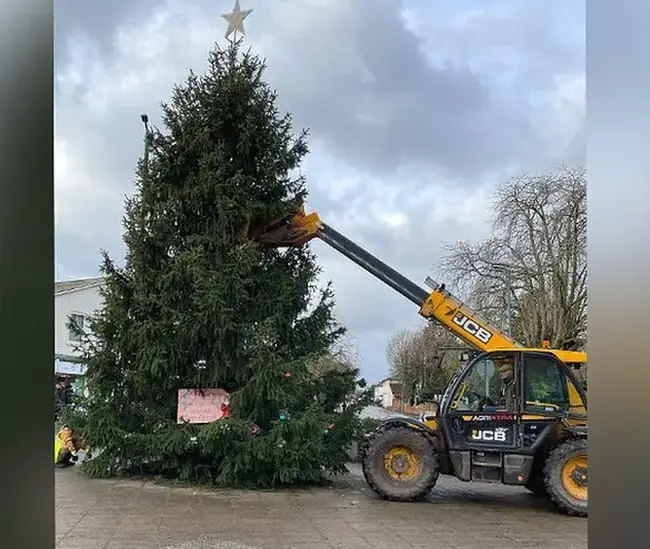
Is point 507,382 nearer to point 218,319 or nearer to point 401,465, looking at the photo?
point 401,465

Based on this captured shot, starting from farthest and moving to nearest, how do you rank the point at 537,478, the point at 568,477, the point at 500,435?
the point at 537,478 < the point at 500,435 < the point at 568,477

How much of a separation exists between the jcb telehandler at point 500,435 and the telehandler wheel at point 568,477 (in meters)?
0.01

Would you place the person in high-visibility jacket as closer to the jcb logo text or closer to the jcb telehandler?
the jcb telehandler

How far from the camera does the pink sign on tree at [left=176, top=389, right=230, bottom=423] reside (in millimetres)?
9055

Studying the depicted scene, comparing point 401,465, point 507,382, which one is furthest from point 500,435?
point 401,465

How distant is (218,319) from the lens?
884cm

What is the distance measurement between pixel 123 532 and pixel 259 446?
2.62 m

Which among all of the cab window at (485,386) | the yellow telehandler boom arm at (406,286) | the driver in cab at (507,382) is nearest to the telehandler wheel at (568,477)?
the driver in cab at (507,382)

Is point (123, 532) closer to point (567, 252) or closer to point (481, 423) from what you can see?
point (481, 423)

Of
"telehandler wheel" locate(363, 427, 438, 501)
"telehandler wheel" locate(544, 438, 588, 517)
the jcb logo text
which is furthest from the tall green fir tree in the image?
"telehandler wheel" locate(544, 438, 588, 517)

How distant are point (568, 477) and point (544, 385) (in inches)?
39.5

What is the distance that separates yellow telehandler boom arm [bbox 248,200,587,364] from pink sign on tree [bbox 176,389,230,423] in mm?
2157
